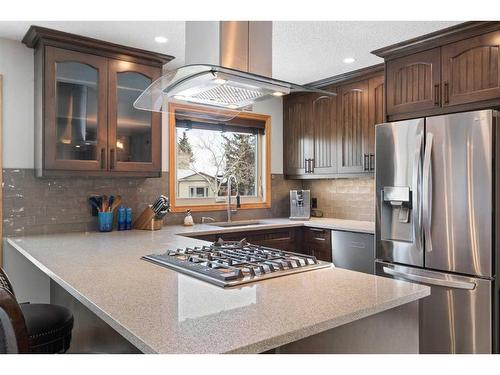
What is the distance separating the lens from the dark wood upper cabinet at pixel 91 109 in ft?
9.04

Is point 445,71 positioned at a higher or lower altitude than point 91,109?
higher

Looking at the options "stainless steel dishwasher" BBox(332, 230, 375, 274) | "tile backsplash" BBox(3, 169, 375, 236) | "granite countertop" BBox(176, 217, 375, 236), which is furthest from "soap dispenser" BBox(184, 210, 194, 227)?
"stainless steel dishwasher" BBox(332, 230, 375, 274)

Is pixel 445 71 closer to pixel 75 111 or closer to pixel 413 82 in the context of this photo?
pixel 413 82

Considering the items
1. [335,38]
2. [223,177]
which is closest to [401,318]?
[335,38]

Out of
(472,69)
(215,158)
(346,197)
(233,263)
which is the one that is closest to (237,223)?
(215,158)

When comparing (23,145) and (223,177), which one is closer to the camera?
(23,145)

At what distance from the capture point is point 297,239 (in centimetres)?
381

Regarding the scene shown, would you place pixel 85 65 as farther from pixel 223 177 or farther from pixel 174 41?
pixel 223 177

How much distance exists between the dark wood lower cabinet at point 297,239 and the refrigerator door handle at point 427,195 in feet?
3.43

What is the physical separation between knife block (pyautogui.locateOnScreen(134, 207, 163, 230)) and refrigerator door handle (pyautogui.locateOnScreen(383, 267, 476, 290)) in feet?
5.89

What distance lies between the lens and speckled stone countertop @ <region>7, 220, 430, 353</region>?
1.00 metres

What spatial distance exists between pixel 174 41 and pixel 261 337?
8.05 feet

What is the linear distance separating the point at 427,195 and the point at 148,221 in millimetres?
2088
